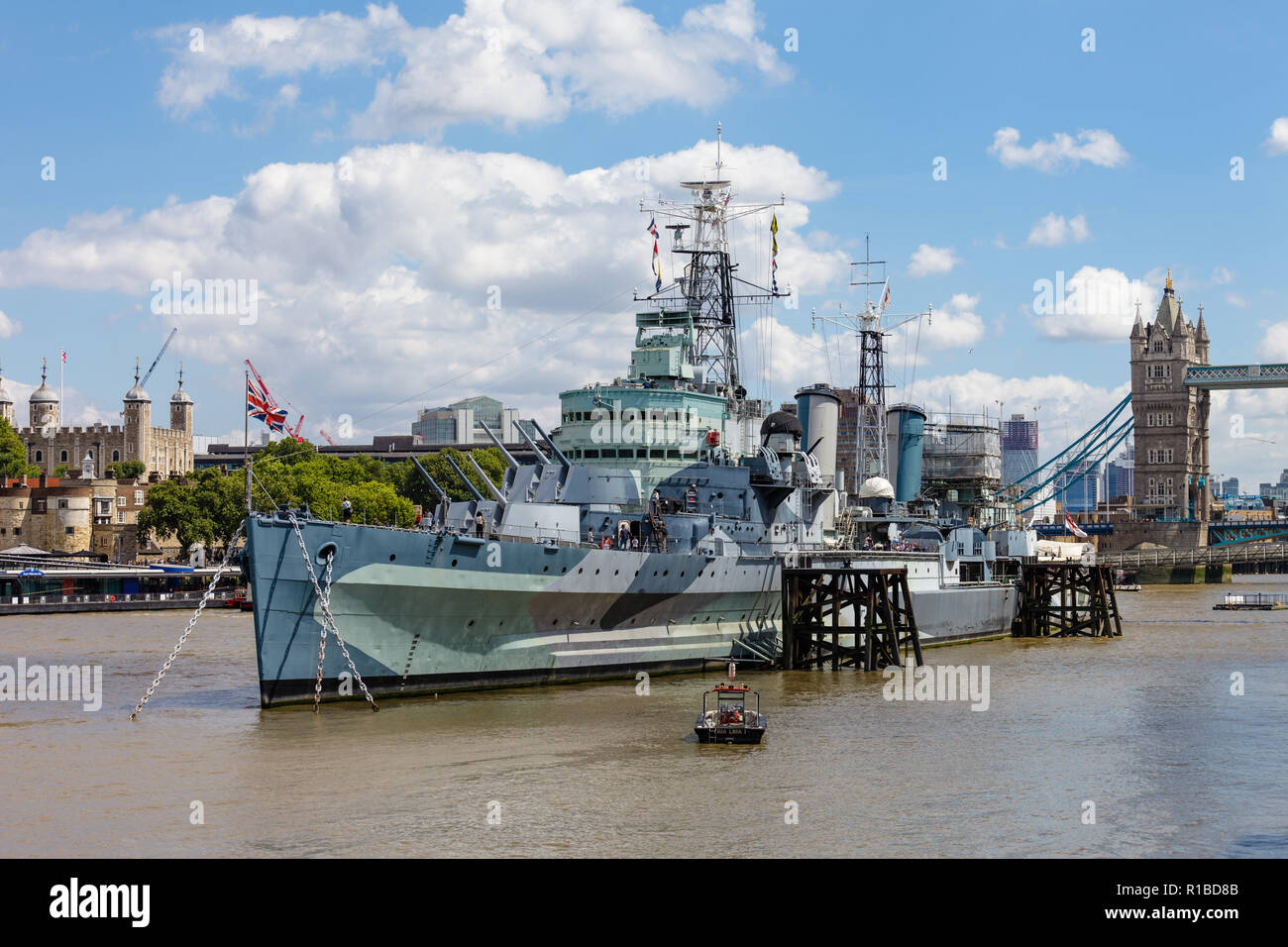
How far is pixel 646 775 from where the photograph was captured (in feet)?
79.2

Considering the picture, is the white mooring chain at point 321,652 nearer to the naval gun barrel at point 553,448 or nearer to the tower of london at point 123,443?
the naval gun barrel at point 553,448

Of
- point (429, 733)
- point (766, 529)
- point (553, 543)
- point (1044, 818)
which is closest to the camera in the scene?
point (1044, 818)

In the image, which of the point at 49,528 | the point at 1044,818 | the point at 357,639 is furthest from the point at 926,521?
the point at 49,528

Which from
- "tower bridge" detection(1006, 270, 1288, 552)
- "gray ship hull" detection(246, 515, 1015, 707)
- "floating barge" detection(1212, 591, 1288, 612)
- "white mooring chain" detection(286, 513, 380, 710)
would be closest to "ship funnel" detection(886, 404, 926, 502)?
"gray ship hull" detection(246, 515, 1015, 707)

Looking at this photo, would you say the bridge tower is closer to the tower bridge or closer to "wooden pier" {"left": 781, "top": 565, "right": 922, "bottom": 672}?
the tower bridge

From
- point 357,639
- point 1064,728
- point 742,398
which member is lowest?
point 1064,728

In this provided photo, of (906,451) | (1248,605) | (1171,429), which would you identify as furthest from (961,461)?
(1171,429)

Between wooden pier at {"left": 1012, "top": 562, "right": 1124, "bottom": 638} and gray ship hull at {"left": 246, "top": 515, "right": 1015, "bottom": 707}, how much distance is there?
2724cm

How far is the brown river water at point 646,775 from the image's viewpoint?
1973 centimetres

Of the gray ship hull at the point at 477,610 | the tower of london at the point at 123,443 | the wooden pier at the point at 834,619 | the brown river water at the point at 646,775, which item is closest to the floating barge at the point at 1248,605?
the brown river water at the point at 646,775

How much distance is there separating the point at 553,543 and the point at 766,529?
1125 cm

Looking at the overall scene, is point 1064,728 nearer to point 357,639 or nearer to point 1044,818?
point 1044,818

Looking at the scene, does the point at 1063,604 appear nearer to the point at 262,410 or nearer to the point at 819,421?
the point at 819,421
